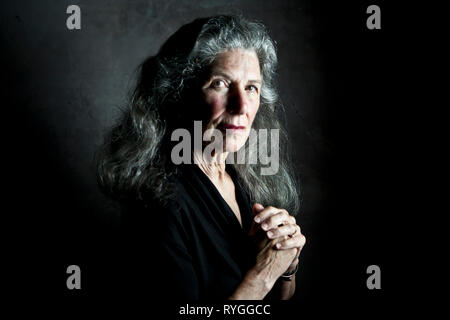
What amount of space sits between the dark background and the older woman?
44 centimetres

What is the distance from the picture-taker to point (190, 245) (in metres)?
0.99

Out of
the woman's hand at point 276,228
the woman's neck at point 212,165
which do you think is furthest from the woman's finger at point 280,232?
the woman's neck at point 212,165

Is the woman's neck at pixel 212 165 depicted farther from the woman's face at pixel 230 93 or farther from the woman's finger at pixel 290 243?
the woman's finger at pixel 290 243

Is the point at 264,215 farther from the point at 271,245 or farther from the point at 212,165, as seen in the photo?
the point at 212,165

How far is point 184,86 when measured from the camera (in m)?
1.09

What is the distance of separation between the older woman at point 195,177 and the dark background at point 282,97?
44 centimetres

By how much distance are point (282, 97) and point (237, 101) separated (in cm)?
67

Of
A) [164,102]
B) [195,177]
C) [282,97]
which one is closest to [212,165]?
[195,177]

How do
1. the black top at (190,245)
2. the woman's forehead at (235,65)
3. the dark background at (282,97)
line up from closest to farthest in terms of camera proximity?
the black top at (190,245) → the woman's forehead at (235,65) → the dark background at (282,97)

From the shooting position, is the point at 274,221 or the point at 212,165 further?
the point at 212,165

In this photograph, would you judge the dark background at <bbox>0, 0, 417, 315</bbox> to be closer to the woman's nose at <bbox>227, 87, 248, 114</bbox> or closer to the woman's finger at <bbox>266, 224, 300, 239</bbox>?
the woman's finger at <bbox>266, 224, 300, 239</bbox>

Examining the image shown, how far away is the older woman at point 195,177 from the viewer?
0.96 meters

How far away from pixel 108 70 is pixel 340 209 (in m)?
1.10
